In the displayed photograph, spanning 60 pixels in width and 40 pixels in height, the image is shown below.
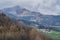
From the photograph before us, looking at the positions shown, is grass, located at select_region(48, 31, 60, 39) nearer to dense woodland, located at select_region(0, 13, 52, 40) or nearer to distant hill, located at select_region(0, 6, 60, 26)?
dense woodland, located at select_region(0, 13, 52, 40)

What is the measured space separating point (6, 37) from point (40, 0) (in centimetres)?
159

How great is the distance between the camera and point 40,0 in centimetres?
768

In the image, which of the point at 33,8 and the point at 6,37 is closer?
the point at 6,37

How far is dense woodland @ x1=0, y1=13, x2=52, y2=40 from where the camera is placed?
725cm

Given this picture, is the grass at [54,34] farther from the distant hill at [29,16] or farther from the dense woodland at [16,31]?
the distant hill at [29,16]

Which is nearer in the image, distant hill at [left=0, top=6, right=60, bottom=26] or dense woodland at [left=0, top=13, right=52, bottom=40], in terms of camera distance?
dense woodland at [left=0, top=13, right=52, bottom=40]

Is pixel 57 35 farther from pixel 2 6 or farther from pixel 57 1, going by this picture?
pixel 2 6

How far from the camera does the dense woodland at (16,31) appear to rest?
7.25 meters

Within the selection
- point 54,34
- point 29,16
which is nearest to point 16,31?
point 29,16

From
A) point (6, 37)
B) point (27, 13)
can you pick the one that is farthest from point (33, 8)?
point (6, 37)

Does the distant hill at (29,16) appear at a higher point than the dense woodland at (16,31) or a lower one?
higher

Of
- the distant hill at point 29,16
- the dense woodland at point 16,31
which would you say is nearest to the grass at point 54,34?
the dense woodland at point 16,31

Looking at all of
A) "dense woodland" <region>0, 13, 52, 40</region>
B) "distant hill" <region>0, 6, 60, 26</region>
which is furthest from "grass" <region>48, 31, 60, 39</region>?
"distant hill" <region>0, 6, 60, 26</region>

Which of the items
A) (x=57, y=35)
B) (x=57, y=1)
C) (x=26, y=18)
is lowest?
(x=57, y=35)
